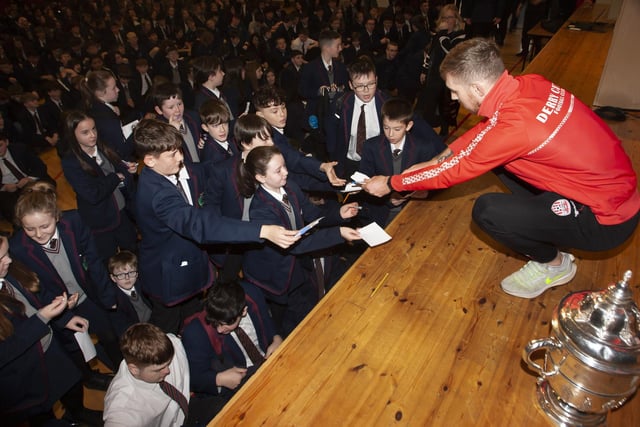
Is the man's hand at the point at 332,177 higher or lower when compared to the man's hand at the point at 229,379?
higher

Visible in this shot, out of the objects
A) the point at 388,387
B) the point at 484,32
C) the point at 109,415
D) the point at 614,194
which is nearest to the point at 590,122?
the point at 614,194

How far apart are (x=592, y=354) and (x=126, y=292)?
99.3 inches

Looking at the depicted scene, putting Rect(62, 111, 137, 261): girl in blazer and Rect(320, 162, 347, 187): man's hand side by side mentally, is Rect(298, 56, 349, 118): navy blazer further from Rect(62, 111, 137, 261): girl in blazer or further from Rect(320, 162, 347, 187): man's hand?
Rect(62, 111, 137, 261): girl in blazer

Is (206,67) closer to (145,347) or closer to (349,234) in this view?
(349,234)

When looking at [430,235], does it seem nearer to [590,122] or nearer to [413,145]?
Answer: [413,145]

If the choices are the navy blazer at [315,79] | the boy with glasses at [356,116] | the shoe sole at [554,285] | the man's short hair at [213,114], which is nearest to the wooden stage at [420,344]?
the shoe sole at [554,285]

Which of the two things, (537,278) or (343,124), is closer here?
(537,278)

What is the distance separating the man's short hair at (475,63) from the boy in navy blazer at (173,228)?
1.02m

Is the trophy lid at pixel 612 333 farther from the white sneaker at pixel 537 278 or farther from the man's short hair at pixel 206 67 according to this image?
the man's short hair at pixel 206 67

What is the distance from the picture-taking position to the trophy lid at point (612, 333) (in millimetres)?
1243

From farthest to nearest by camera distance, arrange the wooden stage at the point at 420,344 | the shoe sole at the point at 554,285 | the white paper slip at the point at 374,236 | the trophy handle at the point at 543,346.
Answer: the white paper slip at the point at 374,236 < the shoe sole at the point at 554,285 < the wooden stage at the point at 420,344 < the trophy handle at the point at 543,346

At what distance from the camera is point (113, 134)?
359cm

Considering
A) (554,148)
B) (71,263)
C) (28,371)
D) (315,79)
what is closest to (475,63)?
(554,148)

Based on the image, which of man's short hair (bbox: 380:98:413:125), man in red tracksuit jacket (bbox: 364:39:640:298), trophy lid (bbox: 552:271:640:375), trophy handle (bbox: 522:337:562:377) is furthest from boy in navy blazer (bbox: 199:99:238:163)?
trophy lid (bbox: 552:271:640:375)
